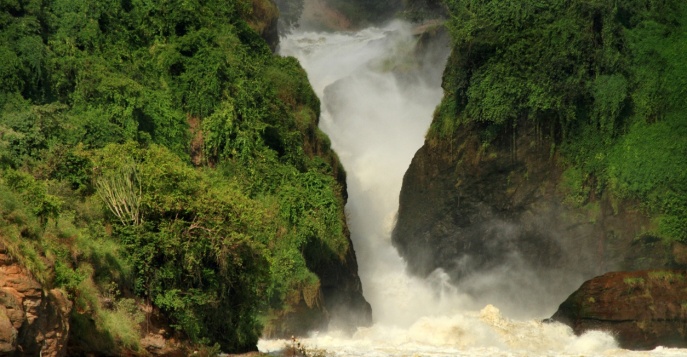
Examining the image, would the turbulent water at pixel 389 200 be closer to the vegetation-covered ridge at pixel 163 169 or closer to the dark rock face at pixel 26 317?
the vegetation-covered ridge at pixel 163 169

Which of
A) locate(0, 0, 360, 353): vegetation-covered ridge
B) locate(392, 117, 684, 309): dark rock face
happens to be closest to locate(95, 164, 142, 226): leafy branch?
locate(0, 0, 360, 353): vegetation-covered ridge

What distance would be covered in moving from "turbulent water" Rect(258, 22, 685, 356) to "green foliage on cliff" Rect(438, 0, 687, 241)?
615 cm

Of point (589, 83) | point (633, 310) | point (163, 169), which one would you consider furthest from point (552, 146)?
point (163, 169)

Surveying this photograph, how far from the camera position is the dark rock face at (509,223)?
51125 millimetres

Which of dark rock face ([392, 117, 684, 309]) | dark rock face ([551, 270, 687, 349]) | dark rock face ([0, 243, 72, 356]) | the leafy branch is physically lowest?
dark rock face ([0, 243, 72, 356])

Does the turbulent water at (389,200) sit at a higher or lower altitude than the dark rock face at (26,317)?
higher

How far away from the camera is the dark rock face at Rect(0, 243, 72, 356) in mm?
20984

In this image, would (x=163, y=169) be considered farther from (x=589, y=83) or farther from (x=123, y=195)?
(x=589, y=83)

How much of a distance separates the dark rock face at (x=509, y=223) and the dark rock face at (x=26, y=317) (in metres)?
31.4

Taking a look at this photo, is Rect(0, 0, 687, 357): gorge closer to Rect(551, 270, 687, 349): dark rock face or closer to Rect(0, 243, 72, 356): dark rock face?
Rect(551, 270, 687, 349): dark rock face

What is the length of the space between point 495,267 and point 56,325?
1300 inches

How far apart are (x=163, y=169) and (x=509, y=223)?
23.8m

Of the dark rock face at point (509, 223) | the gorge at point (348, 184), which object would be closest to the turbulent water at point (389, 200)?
the gorge at point (348, 184)

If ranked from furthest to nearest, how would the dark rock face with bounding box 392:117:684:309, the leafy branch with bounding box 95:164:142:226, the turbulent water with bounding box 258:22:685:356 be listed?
the dark rock face with bounding box 392:117:684:309
the turbulent water with bounding box 258:22:685:356
the leafy branch with bounding box 95:164:142:226
